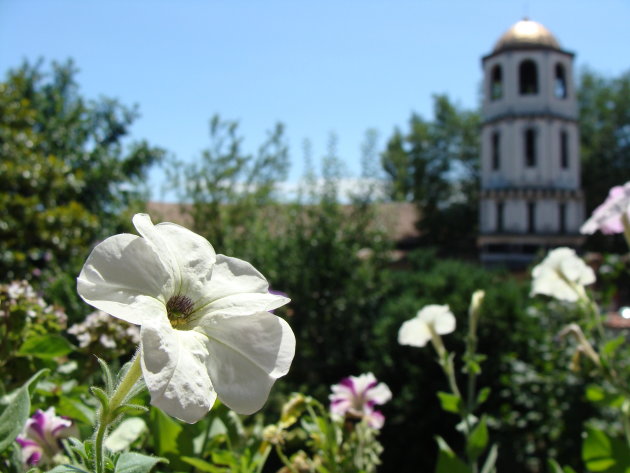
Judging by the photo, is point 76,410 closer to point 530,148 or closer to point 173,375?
point 173,375

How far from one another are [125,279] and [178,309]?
8 centimetres

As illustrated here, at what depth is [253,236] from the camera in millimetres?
7008

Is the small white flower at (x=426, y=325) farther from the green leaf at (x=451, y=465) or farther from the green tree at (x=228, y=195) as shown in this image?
the green tree at (x=228, y=195)

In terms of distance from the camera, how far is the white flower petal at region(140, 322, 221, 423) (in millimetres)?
483

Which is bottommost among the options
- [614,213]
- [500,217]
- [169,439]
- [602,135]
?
[169,439]

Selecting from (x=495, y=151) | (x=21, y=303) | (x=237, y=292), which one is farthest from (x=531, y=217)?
(x=237, y=292)

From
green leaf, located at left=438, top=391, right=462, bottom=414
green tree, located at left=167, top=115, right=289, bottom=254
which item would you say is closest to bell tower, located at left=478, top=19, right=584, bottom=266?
green tree, located at left=167, top=115, right=289, bottom=254

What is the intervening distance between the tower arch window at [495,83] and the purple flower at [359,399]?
76.8 feet

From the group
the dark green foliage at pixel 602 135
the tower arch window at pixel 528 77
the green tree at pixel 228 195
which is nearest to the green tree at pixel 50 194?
the green tree at pixel 228 195

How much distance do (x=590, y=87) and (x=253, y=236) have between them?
27279mm

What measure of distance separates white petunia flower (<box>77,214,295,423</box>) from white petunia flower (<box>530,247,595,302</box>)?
43.9 inches

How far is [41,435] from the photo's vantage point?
34.4 inches

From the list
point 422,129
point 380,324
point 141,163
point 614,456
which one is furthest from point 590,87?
point 614,456

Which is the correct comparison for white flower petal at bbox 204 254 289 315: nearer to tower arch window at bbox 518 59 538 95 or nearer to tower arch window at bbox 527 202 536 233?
tower arch window at bbox 527 202 536 233
